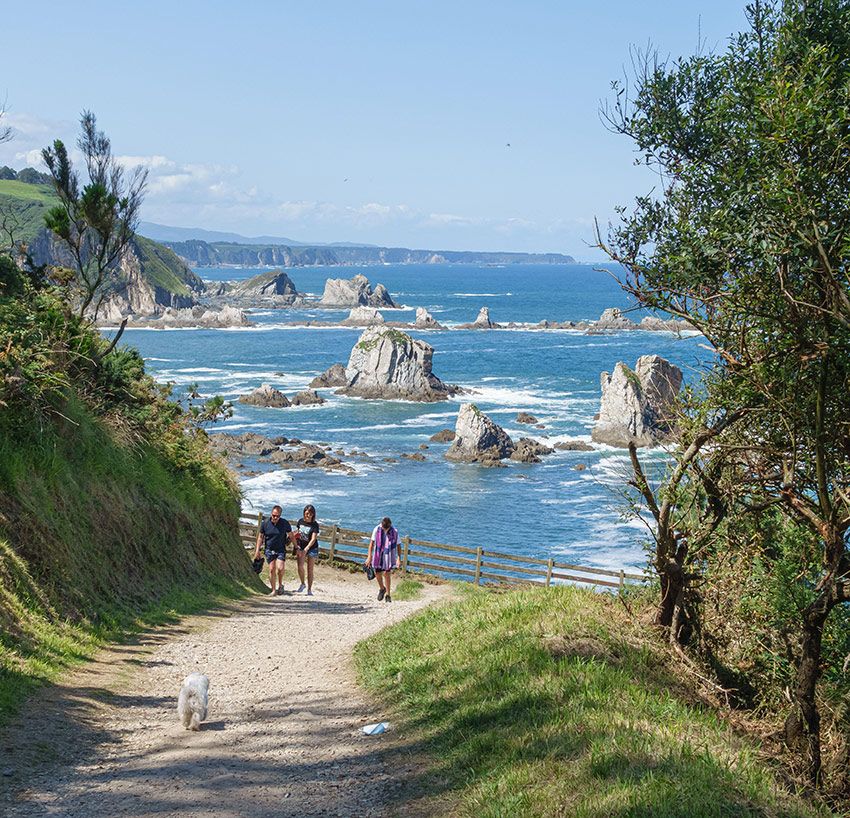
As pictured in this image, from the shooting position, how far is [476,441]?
2557 inches

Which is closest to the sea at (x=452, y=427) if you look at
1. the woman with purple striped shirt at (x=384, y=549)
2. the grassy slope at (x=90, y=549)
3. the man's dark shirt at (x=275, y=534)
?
the woman with purple striped shirt at (x=384, y=549)

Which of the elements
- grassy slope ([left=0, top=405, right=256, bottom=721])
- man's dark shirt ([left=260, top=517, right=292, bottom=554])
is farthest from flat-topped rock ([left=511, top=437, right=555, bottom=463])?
man's dark shirt ([left=260, top=517, right=292, bottom=554])

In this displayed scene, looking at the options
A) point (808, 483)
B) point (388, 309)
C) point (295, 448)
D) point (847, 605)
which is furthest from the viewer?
point (388, 309)

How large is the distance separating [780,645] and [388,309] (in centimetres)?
18662

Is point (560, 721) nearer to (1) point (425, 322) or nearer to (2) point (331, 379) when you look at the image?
(2) point (331, 379)

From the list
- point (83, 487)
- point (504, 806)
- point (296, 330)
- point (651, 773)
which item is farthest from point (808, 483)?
point (296, 330)

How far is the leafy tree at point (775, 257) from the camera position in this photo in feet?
23.2

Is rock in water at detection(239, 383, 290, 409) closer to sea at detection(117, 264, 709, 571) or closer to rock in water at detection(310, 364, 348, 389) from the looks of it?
sea at detection(117, 264, 709, 571)

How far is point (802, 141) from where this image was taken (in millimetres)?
7094

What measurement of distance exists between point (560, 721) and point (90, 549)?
8098 millimetres

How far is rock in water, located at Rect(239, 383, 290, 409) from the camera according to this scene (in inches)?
3246

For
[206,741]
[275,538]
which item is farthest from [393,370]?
[206,741]

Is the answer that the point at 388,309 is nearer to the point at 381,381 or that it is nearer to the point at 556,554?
the point at 381,381

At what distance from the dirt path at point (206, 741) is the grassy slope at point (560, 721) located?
1.58 feet
